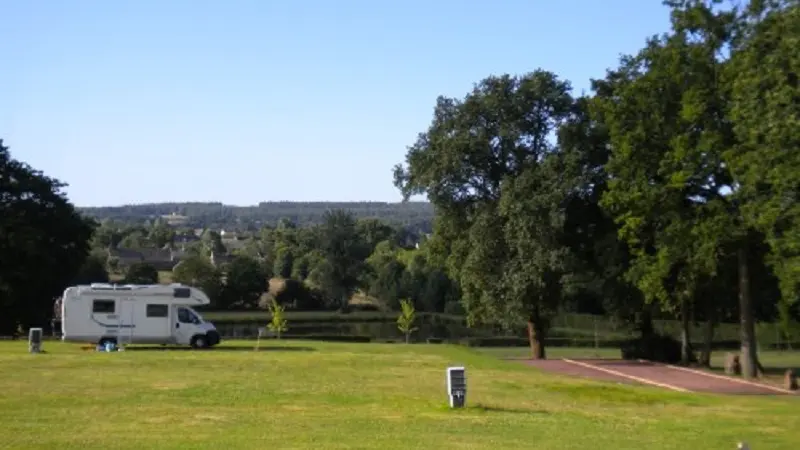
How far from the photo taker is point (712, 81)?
34375 millimetres

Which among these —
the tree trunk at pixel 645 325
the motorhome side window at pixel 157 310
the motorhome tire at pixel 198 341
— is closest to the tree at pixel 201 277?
the motorhome tire at pixel 198 341

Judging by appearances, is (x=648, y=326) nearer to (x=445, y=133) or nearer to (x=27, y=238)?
(x=445, y=133)

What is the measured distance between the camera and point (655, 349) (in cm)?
4406

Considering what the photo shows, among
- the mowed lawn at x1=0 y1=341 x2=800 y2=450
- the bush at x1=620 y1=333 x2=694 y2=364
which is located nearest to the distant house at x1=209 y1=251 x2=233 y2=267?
the bush at x1=620 y1=333 x2=694 y2=364

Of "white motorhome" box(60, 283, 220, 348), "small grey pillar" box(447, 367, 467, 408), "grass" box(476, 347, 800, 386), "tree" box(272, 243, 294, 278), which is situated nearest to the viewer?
"small grey pillar" box(447, 367, 467, 408)

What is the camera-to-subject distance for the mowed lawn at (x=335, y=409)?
16.2 m

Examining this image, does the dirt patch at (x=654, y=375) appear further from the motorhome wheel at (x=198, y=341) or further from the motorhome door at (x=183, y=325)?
Answer: the motorhome door at (x=183, y=325)

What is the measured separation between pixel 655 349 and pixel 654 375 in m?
8.33

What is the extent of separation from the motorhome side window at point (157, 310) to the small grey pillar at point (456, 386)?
21.5 meters

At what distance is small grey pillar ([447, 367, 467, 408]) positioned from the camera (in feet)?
67.6

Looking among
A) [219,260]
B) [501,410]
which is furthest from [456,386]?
[219,260]

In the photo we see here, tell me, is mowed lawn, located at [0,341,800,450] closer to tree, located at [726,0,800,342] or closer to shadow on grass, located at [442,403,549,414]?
shadow on grass, located at [442,403,549,414]

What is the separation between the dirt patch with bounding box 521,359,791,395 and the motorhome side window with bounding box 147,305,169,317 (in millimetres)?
14717

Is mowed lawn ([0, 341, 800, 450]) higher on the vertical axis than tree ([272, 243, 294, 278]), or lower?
lower
